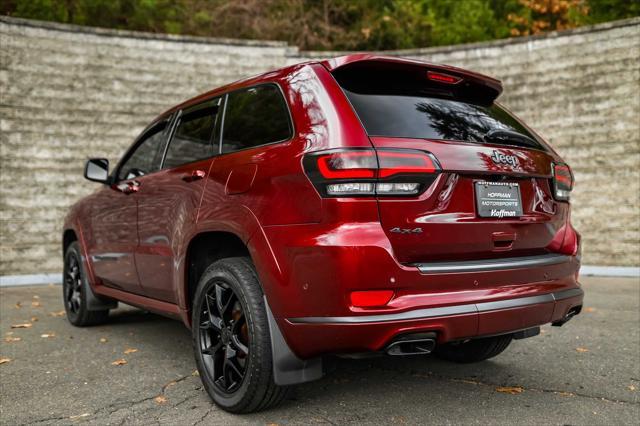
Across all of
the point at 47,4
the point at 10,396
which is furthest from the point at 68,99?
the point at 10,396

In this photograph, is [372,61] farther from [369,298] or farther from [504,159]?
[369,298]

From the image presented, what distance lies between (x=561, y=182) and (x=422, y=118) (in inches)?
37.7

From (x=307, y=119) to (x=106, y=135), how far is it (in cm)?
791

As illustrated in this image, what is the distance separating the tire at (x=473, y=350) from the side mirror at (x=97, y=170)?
10.3 feet

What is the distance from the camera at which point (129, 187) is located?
177 inches

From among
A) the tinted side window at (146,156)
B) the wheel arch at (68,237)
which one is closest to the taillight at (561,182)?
the tinted side window at (146,156)

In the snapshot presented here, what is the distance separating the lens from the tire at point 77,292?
211 inches

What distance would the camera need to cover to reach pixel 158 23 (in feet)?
45.5

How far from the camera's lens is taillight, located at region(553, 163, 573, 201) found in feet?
10.4

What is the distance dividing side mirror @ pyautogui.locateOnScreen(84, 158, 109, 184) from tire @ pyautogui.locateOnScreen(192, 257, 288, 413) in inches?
84.6

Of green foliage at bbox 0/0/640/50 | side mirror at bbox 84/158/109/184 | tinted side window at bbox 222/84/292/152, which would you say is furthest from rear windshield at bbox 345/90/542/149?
green foliage at bbox 0/0/640/50

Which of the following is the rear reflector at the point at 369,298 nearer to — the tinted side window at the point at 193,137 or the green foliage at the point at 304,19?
the tinted side window at the point at 193,137

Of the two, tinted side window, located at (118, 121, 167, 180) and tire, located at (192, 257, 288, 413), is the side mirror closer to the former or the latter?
tinted side window, located at (118, 121, 167, 180)

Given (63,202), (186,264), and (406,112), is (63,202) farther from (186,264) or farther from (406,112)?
(406,112)
